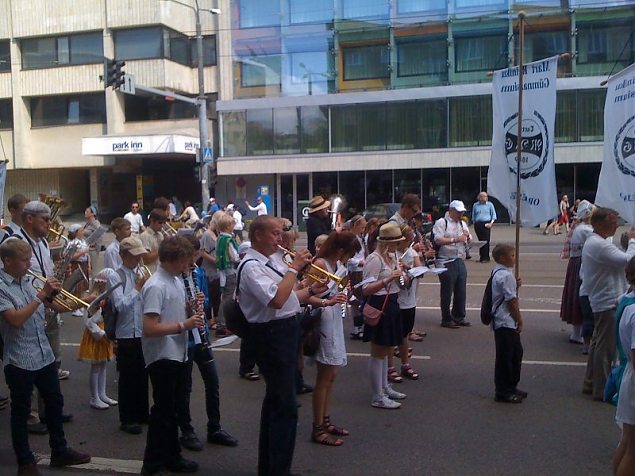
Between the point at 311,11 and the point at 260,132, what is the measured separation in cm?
604

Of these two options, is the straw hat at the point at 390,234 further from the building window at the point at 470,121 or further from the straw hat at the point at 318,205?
the building window at the point at 470,121

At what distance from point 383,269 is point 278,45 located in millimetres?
27563

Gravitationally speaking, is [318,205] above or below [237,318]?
above

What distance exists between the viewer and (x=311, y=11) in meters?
31.8

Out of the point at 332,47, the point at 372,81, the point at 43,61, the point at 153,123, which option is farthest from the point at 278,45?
the point at 43,61

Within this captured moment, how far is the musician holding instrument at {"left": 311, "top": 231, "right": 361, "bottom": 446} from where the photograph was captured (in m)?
5.47

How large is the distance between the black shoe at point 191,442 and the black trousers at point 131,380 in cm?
65

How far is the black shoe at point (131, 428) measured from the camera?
19.6 feet

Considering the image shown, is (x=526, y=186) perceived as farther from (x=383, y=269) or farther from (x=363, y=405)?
(x=363, y=405)

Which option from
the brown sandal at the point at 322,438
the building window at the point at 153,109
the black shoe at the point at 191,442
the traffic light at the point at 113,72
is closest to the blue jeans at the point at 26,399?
the black shoe at the point at 191,442

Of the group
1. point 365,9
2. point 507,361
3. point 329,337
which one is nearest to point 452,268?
point 507,361

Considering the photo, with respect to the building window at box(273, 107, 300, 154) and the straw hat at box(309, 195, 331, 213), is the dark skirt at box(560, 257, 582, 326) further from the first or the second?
the building window at box(273, 107, 300, 154)

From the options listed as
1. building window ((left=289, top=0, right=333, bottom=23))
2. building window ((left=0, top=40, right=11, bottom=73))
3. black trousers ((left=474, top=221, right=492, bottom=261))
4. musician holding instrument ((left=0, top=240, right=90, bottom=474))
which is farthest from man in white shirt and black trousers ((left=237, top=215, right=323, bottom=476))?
building window ((left=0, top=40, right=11, bottom=73))

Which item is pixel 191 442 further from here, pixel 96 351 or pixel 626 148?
pixel 626 148
